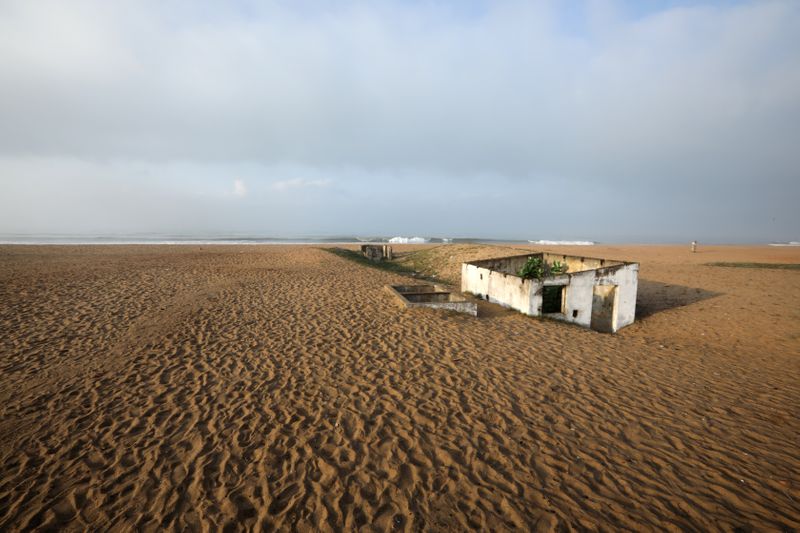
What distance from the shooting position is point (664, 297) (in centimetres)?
1739

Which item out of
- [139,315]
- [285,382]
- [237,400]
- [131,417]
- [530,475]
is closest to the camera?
[530,475]

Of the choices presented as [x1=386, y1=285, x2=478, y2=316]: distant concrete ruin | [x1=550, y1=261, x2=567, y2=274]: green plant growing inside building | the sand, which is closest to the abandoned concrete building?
the sand

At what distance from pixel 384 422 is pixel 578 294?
9659 millimetres

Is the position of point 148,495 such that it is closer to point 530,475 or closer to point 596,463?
point 530,475

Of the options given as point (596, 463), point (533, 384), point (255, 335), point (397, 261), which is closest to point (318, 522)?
point (596, 463)

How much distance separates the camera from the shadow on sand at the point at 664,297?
1562cm

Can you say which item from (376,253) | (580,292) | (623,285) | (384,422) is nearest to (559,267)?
(623,285)

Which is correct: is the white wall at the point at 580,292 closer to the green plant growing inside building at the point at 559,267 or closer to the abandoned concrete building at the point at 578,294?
the abandoned concrete building at the point at 578,294

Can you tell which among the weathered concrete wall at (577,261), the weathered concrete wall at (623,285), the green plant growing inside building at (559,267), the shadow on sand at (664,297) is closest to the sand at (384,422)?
the weathered concrete wall at (623,285)

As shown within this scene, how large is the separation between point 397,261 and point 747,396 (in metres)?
A: 25.5

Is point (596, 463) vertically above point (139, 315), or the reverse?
point (139, 315)

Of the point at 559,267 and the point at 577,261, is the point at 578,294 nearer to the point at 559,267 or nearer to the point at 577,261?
the point at 559,267

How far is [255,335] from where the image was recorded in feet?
32.1

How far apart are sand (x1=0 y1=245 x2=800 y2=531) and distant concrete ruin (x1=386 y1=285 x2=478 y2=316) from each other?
97 cm
